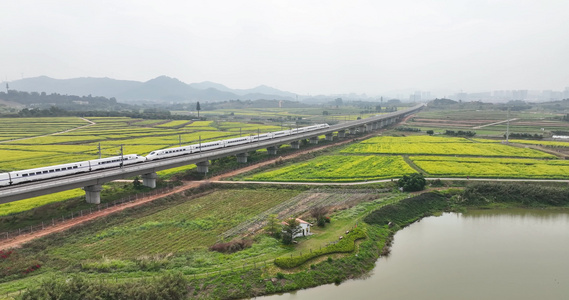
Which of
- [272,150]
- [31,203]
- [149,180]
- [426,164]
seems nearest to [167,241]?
[149,180]

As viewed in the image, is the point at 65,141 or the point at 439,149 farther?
the point at 65,141

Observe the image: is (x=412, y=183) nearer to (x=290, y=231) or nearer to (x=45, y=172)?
(x=290, y=231)

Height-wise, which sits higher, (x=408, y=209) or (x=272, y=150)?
(x=272, y=150)

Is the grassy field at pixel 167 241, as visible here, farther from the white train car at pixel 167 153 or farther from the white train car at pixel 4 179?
the white train car at pixel 167 153

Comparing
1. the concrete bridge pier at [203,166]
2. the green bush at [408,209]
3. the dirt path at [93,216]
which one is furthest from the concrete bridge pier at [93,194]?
the green bush at [408,209]

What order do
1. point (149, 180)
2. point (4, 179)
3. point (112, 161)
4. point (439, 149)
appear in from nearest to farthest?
point (4, 179) < point (112, 161) < point (149, 180) < point (439, 149)

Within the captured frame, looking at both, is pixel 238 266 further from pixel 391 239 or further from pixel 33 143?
pixel 33 143

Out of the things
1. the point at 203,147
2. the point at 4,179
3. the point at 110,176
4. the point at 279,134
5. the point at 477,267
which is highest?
the point at 279,134
